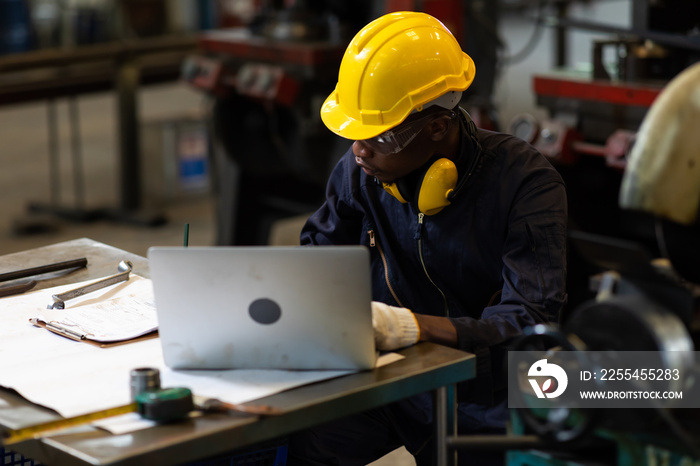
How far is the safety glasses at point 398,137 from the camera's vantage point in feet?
6.16

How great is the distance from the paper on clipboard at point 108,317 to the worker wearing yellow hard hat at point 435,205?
0.40 m

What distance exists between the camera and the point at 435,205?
1873 mm

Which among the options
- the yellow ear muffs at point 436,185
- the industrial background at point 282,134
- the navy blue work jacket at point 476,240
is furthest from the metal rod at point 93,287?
the industrial background at point 282,134

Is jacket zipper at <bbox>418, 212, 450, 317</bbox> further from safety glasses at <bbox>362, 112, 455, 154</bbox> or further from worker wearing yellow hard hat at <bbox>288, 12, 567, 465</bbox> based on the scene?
safety glasses at <bbox>362, 112, 455, 154</bbox>

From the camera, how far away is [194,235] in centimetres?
519

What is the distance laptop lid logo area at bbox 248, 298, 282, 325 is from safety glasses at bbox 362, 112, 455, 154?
0.54m

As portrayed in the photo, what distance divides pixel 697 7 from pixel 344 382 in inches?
84.6

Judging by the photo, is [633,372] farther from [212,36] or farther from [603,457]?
[212,36]

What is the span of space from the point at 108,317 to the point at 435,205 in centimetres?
65

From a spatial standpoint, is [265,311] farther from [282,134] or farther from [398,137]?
[282,134]

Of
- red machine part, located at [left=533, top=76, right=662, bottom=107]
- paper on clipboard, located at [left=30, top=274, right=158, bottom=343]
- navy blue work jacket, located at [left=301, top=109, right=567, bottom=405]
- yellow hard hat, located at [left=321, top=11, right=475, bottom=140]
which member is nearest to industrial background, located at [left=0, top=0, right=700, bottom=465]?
red machine part, located at [left=533, top=76, right=662, bottom=107]

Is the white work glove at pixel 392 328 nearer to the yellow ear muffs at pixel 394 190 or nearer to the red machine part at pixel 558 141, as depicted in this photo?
the yellow ear muffs at pixel 394 190

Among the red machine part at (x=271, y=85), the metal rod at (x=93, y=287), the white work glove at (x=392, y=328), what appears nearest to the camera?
the white work glove at (x=392, y=328)

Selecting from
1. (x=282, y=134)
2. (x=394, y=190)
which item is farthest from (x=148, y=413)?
(x=282, y=134)
